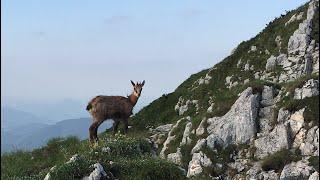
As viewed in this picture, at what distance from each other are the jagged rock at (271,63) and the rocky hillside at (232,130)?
107 millimetres

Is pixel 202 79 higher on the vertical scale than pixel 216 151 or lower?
higher

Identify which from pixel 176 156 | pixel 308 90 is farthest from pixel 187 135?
pixel 308 90

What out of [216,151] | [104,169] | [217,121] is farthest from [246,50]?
[104,169]

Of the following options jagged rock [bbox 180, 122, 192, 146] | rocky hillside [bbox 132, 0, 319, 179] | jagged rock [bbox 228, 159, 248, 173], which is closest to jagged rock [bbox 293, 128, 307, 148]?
rocky hillside [bbox 132, 0, 319, 179]

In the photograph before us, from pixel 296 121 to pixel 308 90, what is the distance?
9.14 ft

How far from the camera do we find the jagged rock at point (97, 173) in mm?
14117

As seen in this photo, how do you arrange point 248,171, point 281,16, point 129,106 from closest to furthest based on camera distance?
point 129,106 < point 248,171 < point 281,16

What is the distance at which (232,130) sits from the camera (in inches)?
1409

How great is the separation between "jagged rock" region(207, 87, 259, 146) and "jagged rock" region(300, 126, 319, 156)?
399 centimetres

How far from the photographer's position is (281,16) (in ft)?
194

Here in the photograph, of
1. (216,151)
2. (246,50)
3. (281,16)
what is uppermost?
(281,16)

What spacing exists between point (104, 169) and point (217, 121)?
2331cm

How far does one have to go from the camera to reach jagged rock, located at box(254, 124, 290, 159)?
33.6 meters

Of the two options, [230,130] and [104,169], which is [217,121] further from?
[104,169]
